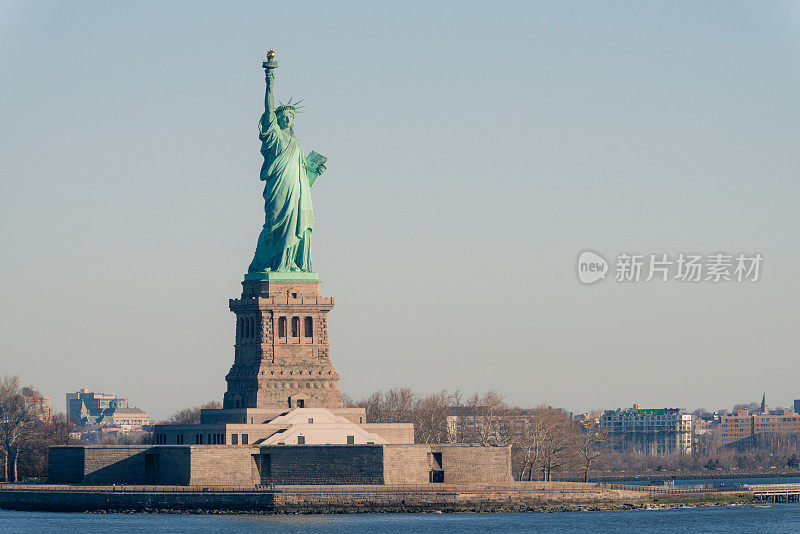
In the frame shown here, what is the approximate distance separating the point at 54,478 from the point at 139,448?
6.51m

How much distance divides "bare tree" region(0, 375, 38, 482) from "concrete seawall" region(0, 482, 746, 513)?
63.4 ft

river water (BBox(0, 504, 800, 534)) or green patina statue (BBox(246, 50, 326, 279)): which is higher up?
green patina statue (BBox(246, 50, 326, 279))

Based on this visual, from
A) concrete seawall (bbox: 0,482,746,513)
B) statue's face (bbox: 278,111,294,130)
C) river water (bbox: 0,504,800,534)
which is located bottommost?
river water (bbox: 0,504,800,534)

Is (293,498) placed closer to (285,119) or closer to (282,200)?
(282,200)

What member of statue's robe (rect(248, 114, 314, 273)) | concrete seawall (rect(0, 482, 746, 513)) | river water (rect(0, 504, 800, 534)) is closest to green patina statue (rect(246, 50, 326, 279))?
statue's robe (rect(248, 114, 314, 273))

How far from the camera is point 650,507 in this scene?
111500mm

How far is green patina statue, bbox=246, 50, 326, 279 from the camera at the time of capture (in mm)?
114562

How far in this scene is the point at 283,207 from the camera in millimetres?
114688

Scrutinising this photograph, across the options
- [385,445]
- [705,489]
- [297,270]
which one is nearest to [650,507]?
[705,489]

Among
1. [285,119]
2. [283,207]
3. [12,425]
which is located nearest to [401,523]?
[283,207]

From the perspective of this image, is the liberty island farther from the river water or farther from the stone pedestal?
the river water

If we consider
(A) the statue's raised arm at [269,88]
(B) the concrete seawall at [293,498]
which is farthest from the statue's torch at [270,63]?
(B) the concrete seawall at [293,498]

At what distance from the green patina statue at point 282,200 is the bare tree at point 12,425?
24131 mm

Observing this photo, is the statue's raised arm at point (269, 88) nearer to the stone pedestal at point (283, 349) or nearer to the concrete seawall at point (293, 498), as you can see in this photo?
the stone pedestal at point (283, 349)
